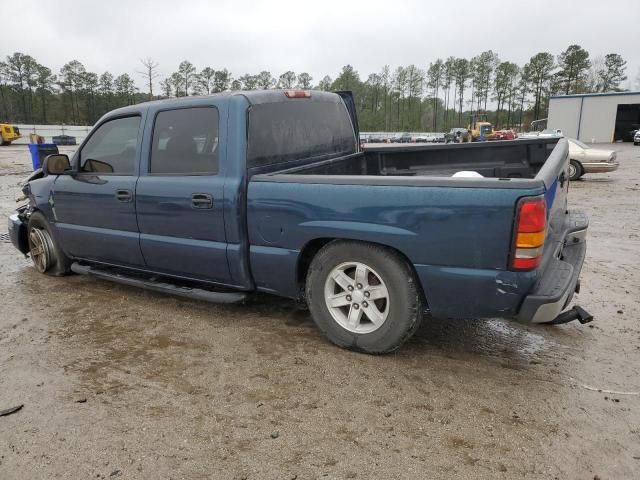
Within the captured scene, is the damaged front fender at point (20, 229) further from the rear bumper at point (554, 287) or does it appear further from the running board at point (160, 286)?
the rear bumper at point (554, 287)

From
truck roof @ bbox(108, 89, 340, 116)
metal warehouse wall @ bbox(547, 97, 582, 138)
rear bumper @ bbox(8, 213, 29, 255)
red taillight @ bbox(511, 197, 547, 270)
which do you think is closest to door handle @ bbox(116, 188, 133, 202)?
truck roof @ bbox(108, 89, 340, 116)

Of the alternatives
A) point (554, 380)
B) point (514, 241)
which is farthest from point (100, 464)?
point (554, 380)

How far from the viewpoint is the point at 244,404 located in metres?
2.84

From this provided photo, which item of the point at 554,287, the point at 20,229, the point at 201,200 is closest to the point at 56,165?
the point at 20,229

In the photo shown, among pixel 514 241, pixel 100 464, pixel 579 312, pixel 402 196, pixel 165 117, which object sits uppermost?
pixel 165 117

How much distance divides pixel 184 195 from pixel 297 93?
1.33m

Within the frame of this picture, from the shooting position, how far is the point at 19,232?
18.5ft

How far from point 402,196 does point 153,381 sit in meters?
1.98

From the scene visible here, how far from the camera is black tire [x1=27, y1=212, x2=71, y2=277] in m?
5.17

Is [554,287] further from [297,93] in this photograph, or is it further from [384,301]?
[297,93]

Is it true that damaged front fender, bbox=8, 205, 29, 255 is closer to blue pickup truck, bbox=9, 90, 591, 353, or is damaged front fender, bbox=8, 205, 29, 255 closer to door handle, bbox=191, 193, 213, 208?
blue pickup truck, bbox=9, 90, 591, 353

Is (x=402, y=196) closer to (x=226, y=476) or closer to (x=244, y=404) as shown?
(x=244, y=404)

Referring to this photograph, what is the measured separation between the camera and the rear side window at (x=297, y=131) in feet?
12.2

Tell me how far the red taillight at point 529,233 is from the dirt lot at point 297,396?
2.71 feet
